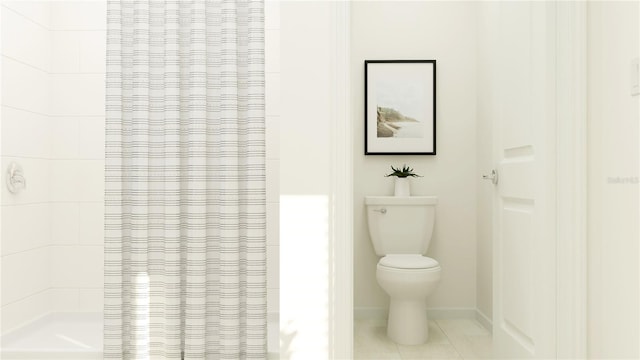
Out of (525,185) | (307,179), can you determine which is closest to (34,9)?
(307,179)

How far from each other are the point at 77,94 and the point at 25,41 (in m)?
0.35

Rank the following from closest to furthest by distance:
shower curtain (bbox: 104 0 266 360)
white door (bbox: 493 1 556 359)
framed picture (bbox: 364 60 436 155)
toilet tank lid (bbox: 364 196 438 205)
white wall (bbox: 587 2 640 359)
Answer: white wall (bbox: 587 2 640 359) → white door (bbox: 493 1 556 359) → shower curtain (bbox: 104 0 266 360) → toilet tank lid (bbox: 364 196 438 205) → framed picture (bbox: 364 60 436 155)

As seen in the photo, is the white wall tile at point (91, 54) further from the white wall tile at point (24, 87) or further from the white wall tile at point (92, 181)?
the white wall tile at point (92, 181)

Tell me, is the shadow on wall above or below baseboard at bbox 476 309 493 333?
above

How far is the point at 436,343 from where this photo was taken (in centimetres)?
260

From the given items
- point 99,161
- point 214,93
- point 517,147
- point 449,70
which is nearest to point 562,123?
point 517,147

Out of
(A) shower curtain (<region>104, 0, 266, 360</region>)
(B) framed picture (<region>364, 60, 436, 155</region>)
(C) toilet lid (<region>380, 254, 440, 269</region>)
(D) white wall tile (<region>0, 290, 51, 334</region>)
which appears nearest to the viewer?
(A) shower curtain (<region>104, 0, 266, 360</region>)

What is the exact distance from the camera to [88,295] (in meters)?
2.60

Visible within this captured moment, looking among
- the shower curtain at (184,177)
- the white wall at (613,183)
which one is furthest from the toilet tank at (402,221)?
the white wall at (613,183)

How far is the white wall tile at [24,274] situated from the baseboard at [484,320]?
2561 mm

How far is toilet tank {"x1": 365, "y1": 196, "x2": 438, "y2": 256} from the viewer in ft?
9.44

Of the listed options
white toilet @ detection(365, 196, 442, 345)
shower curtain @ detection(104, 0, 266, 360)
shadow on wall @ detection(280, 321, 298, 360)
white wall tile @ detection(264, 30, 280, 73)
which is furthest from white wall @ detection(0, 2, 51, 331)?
white toilet @ detection(365, 196, 442, 345)

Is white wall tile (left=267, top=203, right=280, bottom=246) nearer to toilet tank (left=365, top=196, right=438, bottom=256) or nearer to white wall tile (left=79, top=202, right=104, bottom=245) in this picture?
toilet tank (left=365, top=196, right=438, bottom=256)

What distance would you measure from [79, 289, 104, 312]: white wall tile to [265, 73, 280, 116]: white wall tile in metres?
1.39
